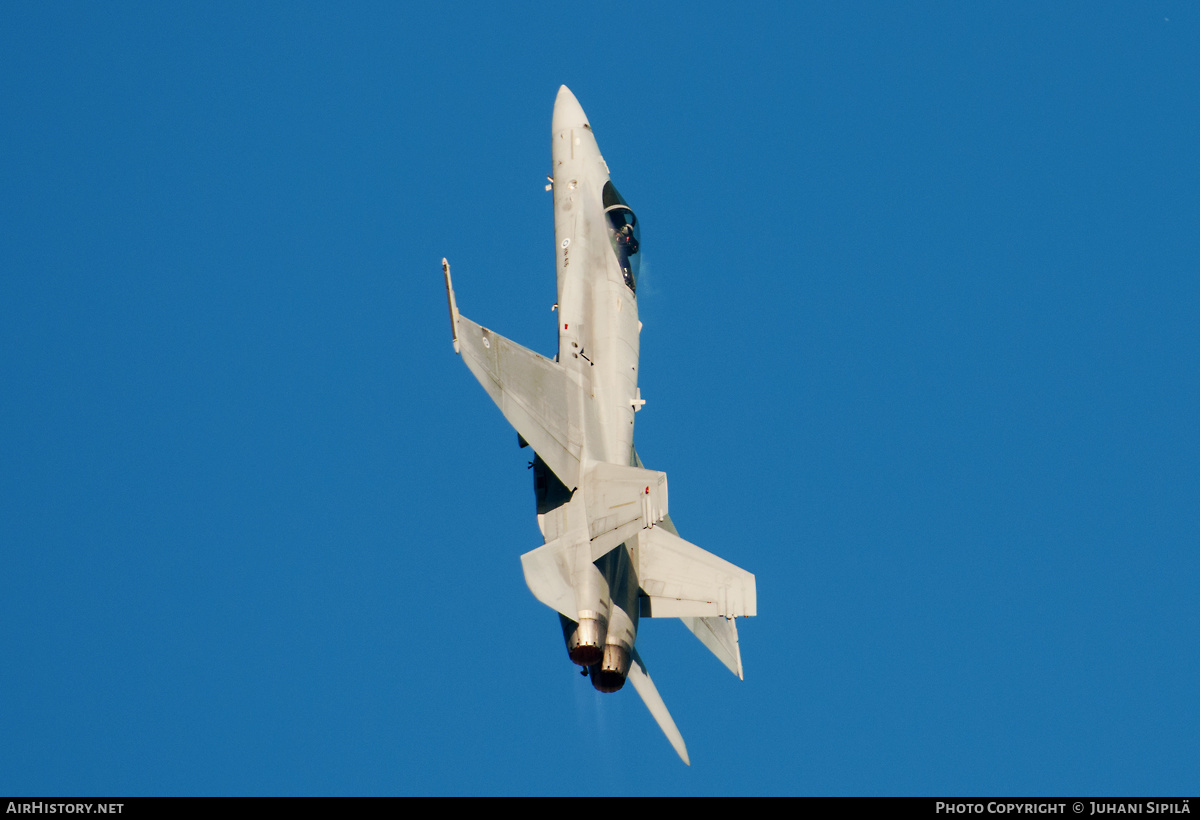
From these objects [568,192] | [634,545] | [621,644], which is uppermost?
[568,192]

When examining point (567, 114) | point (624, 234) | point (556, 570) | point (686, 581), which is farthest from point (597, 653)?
point (567, 114)

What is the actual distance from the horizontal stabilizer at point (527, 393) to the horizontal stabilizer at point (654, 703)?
9.71ft

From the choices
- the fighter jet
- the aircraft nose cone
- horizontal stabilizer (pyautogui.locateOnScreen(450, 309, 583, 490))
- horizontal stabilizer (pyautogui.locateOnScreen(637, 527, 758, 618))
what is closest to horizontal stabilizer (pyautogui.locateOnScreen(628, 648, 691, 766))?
the fighter jet

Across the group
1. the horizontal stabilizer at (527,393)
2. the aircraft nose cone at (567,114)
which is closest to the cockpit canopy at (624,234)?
the aircraft nose cone at (567,114)

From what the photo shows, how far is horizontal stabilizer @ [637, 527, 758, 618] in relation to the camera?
21594 mm

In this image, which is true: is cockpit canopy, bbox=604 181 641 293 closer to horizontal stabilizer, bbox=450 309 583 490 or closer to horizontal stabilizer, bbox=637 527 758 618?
horizontal stabilizer, bbox=450 309 583 490

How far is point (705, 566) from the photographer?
22.2 meters

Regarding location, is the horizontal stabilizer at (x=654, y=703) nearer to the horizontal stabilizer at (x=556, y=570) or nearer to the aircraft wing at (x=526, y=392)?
the horizontal stabilizer at (x=556, y=570)

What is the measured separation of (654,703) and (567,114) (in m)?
12.8

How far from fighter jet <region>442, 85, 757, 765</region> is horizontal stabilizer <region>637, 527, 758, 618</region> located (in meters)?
0.02
